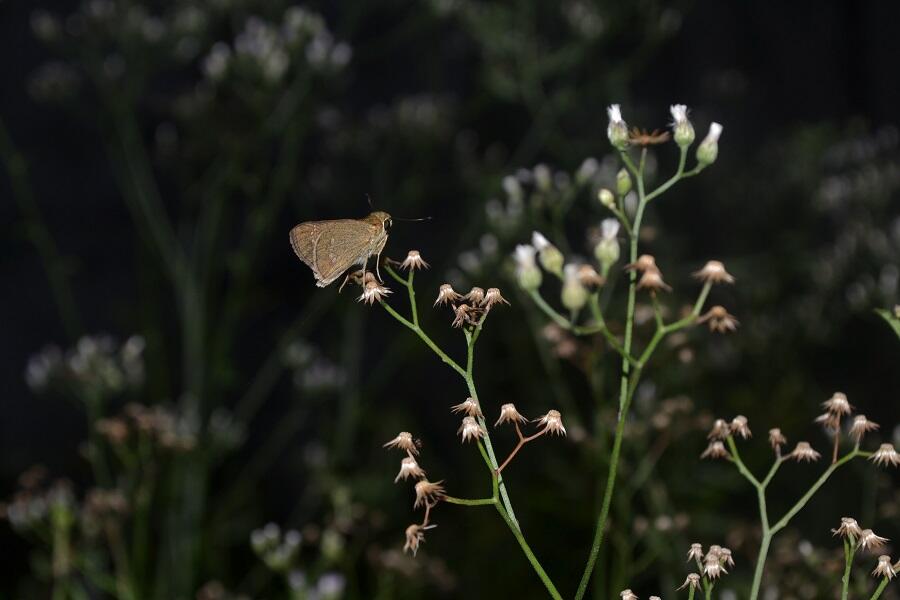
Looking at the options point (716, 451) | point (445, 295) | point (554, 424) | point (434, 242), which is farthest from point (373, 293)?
point (434, 242)

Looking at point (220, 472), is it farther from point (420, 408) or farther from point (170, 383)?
point (420, 408)

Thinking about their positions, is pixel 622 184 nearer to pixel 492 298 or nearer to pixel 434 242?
pixel 492 298

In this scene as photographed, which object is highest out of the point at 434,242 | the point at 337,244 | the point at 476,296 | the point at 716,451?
the point at 434,242

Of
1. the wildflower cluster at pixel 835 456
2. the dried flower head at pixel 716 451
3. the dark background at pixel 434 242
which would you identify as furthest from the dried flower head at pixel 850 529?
the dark background at pixel 434 242

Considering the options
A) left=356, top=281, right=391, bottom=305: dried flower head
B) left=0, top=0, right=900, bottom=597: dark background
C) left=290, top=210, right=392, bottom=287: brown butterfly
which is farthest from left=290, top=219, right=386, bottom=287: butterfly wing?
left=0, top=0, right=900, bottom=597: dark background

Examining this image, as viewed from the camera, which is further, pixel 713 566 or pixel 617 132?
pixel 617 132

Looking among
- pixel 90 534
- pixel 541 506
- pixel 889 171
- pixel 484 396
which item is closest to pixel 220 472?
pixel 484 396

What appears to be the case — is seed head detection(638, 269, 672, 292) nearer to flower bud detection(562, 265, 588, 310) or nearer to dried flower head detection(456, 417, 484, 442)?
flower bud detection(562, 265, 588, 310)

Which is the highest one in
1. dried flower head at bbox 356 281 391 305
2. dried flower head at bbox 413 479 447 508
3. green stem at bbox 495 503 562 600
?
dried flower head at bbox 356 281 391 305
